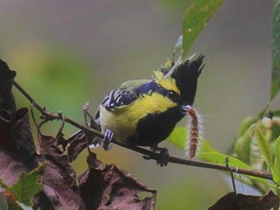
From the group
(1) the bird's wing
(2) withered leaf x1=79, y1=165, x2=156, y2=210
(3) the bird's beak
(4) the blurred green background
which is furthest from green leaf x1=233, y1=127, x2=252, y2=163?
(4) the blurred green background

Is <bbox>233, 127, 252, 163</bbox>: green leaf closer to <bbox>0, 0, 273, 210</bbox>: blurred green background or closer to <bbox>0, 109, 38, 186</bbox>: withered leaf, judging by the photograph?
<bbox>0, 109, 38, 186</bbox>: withered leaf

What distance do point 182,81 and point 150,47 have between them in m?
2.45

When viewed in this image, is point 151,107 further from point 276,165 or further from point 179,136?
point 276,165

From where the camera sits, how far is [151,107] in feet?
3.88

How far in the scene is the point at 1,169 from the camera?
68cm

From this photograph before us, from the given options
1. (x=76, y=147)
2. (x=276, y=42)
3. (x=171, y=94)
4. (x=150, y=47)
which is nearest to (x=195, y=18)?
(x=276, y=42)

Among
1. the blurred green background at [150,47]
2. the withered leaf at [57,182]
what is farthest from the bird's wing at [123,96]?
the blurred green background at [150,47]

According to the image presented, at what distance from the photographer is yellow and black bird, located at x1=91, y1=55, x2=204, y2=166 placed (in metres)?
1.06

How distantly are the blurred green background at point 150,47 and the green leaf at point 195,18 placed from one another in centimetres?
142

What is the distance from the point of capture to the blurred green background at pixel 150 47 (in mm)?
2766

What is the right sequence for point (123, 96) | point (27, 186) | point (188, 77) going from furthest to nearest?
point (123, 96), point (188, 77), point (27, 186)

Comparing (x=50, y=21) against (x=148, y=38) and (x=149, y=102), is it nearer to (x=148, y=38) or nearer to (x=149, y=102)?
(x=148, y=38)

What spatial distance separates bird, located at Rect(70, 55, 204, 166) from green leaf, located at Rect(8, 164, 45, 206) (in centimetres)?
38

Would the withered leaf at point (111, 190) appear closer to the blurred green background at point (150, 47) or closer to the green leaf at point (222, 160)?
the green leaf at point (222, 160)
